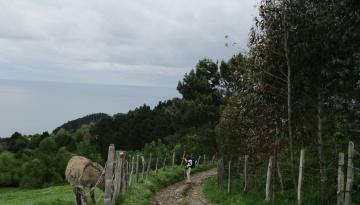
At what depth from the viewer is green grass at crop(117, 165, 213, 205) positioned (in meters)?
19.5

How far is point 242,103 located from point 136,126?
73593 mm

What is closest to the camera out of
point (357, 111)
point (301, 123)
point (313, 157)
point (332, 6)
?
point (357, 111)

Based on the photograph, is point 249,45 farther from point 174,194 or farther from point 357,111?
point 174,194

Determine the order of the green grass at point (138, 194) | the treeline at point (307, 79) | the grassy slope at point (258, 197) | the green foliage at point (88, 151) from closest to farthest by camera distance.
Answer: the treeline at point (307, 79), the grassy slope at point (258, 197), the green grass at point (138, 194), the green foliage at point (88, 151)

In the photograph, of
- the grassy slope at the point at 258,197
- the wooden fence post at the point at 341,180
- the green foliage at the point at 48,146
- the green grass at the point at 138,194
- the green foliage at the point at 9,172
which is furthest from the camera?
the green foliage at the point at 48,146

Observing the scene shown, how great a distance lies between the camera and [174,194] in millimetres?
26812

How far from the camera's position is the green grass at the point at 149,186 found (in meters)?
19.5

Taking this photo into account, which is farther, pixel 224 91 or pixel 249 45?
pixel 224 91

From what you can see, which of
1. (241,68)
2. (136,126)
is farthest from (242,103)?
(136,126)

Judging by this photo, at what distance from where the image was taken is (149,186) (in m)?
27.5

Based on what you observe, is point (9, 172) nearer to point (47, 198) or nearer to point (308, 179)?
point (47, 198)

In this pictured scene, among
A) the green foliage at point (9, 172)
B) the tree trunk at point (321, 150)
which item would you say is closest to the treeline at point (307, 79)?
the tree trunk at point (321, 150)

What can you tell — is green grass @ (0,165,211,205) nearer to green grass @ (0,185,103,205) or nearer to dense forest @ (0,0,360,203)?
green grass @ (0,185,103,205)

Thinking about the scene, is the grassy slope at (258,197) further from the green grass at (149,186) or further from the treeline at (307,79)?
the green grass at (149,186)
